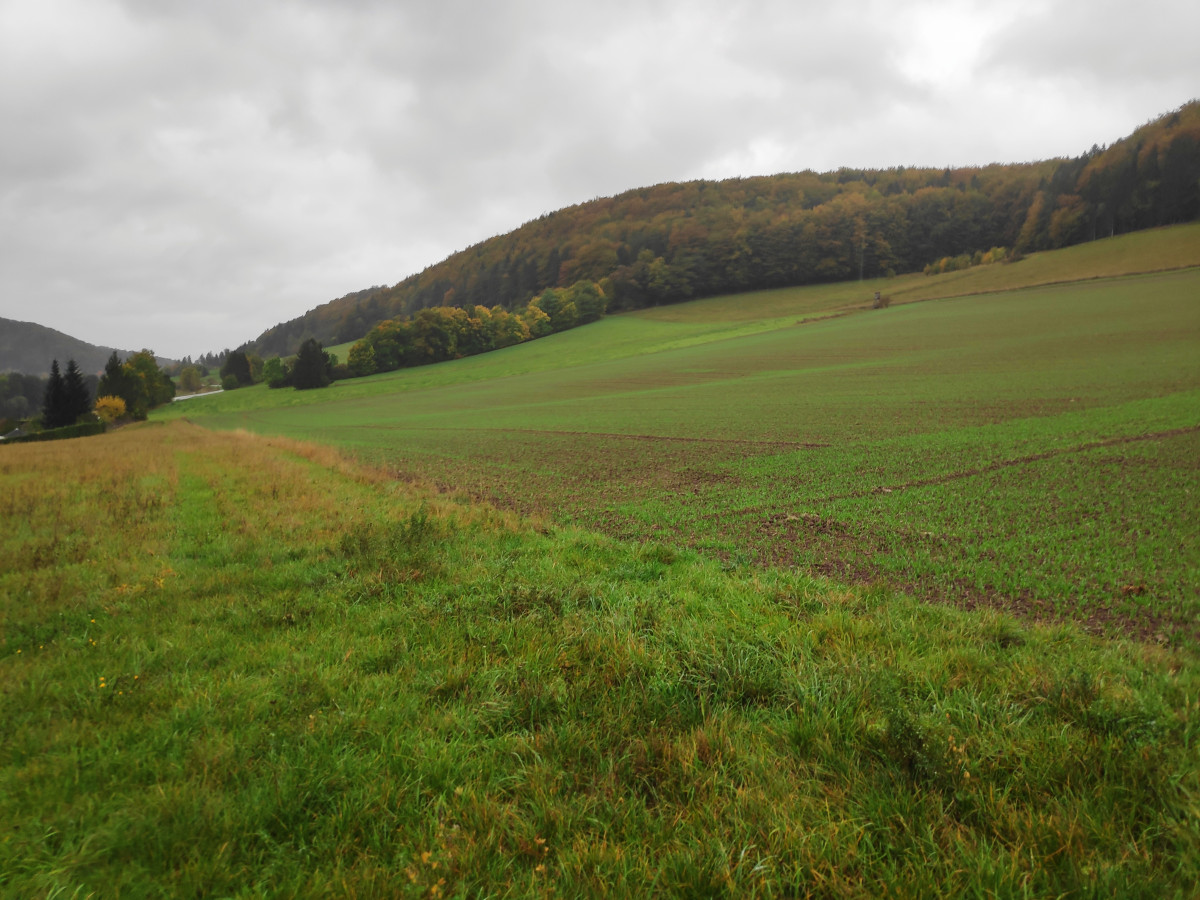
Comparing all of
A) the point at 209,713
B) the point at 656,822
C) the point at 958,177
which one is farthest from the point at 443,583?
the point at 958,177

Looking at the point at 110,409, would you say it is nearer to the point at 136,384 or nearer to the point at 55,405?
the point at 55,405

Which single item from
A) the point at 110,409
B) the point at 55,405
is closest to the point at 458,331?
the point at 110,409

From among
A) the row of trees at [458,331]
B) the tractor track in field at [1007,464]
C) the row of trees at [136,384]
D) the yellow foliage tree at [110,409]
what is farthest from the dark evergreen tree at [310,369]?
the tractor track in field at [1007,464]

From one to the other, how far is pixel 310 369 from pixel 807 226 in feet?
325

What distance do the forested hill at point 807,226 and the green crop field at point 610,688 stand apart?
103 metres

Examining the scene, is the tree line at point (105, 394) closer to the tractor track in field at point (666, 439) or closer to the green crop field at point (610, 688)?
the tractor track in field at point (666, 439)

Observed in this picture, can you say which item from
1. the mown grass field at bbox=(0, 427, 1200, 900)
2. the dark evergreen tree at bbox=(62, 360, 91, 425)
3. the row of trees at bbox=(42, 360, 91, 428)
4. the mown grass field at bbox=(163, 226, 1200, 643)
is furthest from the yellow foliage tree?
the mown grass field at bbox=(0, 427, 1200, 900)

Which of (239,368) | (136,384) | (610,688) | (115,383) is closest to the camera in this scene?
(610,688)

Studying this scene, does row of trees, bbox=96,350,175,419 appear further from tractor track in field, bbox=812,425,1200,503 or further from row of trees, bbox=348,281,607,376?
tractor track in field, bbox=812,425,1200,503

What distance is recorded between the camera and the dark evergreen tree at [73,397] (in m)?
62.7

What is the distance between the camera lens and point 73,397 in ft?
207

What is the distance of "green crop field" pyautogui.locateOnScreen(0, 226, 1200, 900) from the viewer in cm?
258

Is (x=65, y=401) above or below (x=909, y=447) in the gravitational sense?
above

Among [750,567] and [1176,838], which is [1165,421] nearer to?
[750,567]
